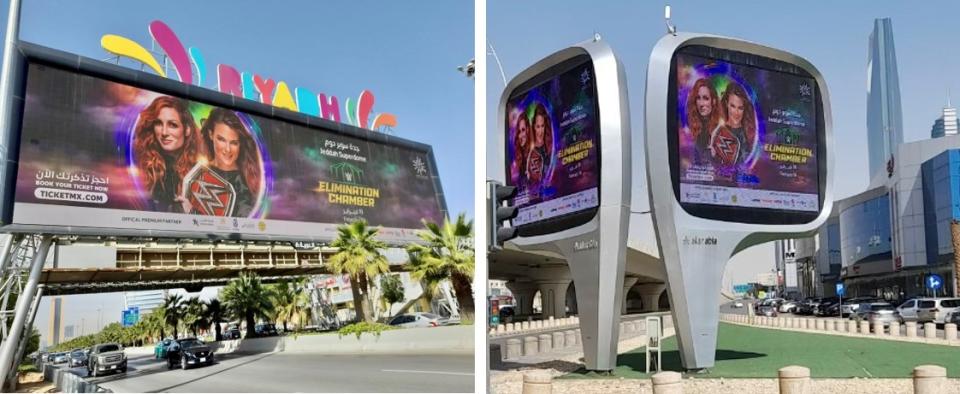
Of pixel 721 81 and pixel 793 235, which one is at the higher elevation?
pixel 721 81

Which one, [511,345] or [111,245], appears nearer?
[511,345]

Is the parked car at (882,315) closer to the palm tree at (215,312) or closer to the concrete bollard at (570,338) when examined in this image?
the concrete bollard at (570,338)

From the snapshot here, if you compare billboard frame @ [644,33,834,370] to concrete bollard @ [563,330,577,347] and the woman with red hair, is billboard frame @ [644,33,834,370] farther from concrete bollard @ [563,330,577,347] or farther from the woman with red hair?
the woman with red hair

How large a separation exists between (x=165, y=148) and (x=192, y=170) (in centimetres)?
145

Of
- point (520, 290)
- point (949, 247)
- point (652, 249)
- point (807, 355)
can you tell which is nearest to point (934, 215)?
point (949, 247)

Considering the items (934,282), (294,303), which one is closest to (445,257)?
(294,303)

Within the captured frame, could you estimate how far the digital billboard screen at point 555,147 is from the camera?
787 inches

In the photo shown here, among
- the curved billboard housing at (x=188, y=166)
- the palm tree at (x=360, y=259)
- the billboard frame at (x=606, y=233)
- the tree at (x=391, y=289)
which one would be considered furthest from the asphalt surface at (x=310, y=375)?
the tree at (x=391, y=289)

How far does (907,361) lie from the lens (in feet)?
71.3

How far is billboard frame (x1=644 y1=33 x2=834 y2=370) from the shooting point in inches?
746

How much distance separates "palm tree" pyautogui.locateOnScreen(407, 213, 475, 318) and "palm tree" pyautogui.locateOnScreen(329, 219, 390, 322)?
2.51 m

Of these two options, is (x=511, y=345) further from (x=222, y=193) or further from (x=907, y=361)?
→ (x=222, y=193)

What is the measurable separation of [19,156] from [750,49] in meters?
23.2

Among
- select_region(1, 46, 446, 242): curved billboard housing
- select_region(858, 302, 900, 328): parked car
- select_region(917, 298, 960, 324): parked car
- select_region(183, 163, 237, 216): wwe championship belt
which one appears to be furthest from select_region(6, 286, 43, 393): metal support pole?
select_region(917, 298, 960, 324): parked car
